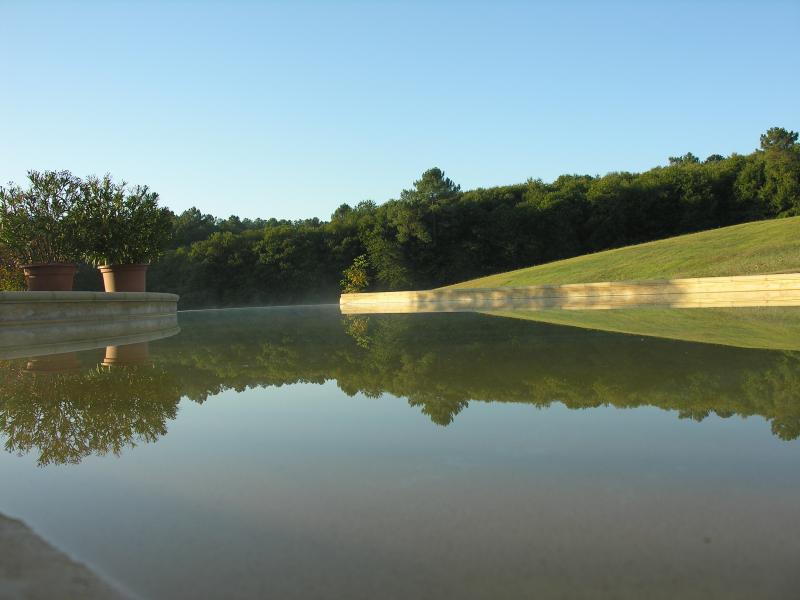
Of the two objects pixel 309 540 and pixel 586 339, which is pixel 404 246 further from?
pixel 309 540

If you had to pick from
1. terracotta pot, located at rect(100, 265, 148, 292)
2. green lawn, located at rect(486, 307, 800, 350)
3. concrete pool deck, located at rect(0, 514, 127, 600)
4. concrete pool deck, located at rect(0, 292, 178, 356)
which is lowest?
green lawn, located at rect(486, 307, 800, 350)

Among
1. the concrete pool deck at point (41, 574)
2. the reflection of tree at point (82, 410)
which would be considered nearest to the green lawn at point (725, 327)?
the reflection of tree at point (82, 410)

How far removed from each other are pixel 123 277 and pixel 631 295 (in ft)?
40.7

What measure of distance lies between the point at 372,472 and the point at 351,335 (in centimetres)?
700

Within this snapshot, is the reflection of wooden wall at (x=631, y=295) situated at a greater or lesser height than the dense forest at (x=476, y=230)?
lesser

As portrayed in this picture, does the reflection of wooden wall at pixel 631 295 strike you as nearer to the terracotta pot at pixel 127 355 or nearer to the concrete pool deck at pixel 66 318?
the concrete pool deck at pixel 66 318

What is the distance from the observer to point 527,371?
4.74 meters

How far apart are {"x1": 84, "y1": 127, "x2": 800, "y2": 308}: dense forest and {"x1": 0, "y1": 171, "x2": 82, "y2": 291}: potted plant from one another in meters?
37.2

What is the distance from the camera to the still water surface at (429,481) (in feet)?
4.95

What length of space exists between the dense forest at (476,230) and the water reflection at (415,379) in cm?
4210

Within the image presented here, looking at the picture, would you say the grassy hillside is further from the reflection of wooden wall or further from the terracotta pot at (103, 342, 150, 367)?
the terracotta pot at (103, 342, 150, 367)

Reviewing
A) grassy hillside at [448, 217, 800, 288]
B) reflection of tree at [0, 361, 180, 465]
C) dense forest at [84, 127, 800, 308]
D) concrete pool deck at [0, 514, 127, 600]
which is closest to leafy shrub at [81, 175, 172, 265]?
reflection of tree at [0, 361, 180, 465]

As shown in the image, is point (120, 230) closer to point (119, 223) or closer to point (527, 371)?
point (119, 223)

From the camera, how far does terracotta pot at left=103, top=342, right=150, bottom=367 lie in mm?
6025
